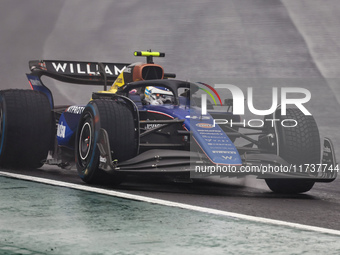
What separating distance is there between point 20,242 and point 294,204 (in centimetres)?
310

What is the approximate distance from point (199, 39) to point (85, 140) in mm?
14509

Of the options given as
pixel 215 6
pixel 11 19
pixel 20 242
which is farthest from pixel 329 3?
pixel 20 242

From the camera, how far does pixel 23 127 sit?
9305mm

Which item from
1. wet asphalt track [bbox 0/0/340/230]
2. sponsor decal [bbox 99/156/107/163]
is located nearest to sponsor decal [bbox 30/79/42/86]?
sponsor decal [bbox 99/156/107/163]

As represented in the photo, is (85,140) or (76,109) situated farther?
(76,109)

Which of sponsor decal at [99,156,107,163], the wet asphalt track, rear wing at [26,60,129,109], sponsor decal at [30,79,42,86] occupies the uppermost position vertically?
the wet asphalt track

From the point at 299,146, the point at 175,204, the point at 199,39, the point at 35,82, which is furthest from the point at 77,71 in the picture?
the point at 199,39

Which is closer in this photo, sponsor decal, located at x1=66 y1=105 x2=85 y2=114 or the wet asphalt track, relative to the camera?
sponsor decal, located at x1=66 y1=105 x2=85 y2=114

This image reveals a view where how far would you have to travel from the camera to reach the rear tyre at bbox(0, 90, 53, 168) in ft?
30.5

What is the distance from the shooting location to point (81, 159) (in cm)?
809

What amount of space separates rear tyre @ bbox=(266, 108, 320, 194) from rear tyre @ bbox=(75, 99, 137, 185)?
157 cm

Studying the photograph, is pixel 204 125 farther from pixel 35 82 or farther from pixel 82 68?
pixel 82 68

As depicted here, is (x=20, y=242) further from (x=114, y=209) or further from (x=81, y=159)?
(x=81, y=159)

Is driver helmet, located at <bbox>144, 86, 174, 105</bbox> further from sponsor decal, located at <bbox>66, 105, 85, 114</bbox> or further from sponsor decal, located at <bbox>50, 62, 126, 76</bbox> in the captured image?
sponsor decal, located at <bbox>50, 62, 126, 76</bbox>
